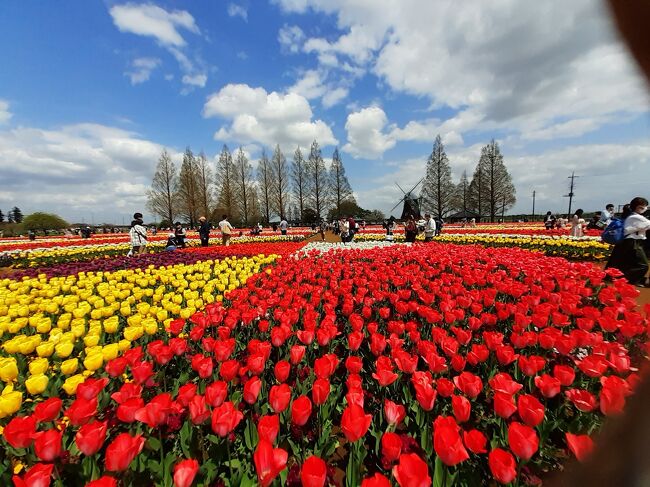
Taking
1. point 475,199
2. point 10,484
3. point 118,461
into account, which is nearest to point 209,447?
point 118,461

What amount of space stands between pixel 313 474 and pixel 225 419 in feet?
1.98

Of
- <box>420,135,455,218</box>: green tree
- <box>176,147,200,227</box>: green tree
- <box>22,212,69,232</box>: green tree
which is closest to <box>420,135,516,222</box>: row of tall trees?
<box>420,135,455,218</box>: green tree

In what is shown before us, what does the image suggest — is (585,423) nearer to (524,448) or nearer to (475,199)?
(524,448)

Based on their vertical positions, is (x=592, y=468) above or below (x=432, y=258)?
above

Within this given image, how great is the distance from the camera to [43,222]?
152 feet

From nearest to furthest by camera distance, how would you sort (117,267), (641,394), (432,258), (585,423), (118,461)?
(641,394) → (118,461) → (585,423) → (432,258) → (117,267)

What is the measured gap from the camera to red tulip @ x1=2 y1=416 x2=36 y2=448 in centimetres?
167

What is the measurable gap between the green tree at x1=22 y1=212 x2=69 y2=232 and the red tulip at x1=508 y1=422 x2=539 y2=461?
177ft

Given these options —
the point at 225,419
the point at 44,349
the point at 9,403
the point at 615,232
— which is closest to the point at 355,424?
the point at 225,419

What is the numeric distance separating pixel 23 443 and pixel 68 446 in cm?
46

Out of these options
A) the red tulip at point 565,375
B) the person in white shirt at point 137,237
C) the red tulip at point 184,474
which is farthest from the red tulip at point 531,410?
the person in white shirt at point 137,237

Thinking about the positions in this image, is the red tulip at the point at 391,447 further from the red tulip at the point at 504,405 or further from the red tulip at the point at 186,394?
the red tulip at the point at 186,394

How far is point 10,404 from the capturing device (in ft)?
6.43

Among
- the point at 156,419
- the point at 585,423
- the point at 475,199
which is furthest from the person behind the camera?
the point at 475,199
